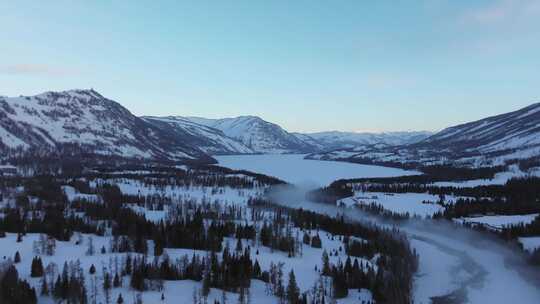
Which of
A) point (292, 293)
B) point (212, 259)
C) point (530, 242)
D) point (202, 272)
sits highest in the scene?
point (212, 259)

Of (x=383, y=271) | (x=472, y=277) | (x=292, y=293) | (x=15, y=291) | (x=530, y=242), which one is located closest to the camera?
(x=15, y=291)

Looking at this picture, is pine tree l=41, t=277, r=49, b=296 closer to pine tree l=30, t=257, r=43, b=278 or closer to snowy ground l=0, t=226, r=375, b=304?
snowy ground l=0, t=226, r=375, b=304

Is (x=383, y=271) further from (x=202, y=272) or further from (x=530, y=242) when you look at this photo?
(x=530, y=242)

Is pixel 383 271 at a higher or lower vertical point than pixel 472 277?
higher

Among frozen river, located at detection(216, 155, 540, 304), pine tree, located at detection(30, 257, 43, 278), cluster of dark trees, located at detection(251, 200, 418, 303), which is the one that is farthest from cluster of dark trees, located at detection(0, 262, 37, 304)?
frozen river, located at detection(216, 155, 540, 304)

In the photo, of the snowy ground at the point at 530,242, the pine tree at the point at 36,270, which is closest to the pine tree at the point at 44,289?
the pine tree at the point at 36,270

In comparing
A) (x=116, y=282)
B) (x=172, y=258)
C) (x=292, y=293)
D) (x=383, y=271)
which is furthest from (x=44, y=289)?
(x=383, y=271)

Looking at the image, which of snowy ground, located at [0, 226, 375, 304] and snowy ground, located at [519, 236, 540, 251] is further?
snowy ground, located at [519, 236, 540, 251]

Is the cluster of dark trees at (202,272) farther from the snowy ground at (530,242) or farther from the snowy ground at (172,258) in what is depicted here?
the snowy ground at (530,242)

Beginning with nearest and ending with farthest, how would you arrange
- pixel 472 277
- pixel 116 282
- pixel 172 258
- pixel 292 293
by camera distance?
pixel 116 282
pixel 292 293
pixel 172 258
pixel 472 277

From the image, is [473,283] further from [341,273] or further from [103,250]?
[103,250]

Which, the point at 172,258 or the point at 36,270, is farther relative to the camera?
the point at 172,258

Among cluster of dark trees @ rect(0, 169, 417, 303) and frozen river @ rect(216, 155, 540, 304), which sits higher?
cluster of dark trees @ rect(0, 169, 417, 303)
